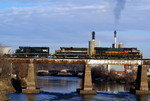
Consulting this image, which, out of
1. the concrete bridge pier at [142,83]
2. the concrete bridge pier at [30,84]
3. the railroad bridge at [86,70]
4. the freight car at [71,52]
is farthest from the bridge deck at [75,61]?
the freight car at [71,52]

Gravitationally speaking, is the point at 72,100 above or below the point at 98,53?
below

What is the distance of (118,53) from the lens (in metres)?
100

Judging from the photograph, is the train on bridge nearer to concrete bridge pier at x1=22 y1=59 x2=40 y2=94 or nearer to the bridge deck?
the bridge deck

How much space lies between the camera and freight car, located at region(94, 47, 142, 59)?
98.8m

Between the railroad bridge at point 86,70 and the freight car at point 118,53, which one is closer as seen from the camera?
the railroad bridge at point 86,70

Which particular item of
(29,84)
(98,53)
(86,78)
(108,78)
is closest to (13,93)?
(29,84)

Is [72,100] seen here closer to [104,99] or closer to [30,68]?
[104,99]

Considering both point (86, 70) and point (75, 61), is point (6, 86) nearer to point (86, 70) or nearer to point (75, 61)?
point (75, 61)

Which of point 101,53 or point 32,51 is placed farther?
point 101,53

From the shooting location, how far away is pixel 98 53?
3888 inches

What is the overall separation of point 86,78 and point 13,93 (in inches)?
775

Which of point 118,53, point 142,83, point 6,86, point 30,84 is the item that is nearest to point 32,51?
point 30,84

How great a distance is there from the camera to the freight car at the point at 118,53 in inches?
3890

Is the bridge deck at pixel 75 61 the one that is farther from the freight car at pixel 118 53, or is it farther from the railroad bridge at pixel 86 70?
the freight car at pixel 118 53
